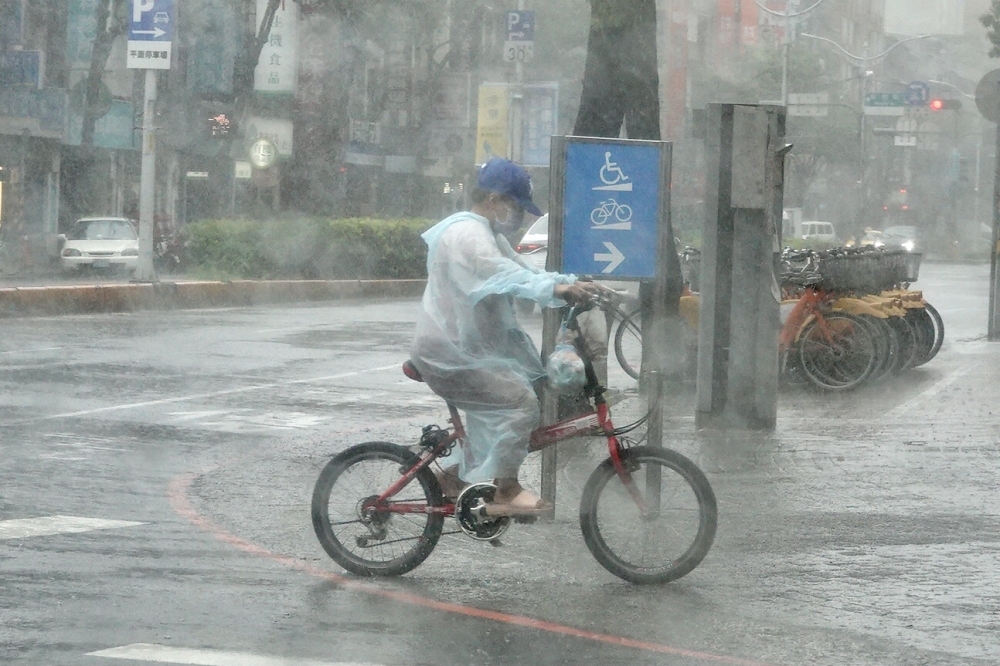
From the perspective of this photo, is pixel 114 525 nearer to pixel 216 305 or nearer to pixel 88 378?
pixel 88 378

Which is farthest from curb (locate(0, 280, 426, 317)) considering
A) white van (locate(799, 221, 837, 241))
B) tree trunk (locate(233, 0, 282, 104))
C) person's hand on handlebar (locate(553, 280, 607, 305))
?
white van (locate(799, 221, 837, 241))

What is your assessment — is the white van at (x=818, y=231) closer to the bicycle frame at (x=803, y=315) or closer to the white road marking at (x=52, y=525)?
the bicycle frame at (x=803, y=315)

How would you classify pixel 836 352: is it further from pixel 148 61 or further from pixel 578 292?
pixel 148 61

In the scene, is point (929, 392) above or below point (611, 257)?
below

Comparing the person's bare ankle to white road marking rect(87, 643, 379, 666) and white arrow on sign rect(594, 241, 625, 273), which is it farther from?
white arrow on sign rect(594, 241, 625, 273)

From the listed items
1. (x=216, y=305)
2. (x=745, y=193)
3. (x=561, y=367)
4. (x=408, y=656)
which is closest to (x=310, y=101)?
(x=745, y=193)

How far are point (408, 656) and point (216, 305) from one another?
15890 mm

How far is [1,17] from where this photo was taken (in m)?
13.8

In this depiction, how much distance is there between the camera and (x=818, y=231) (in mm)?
39719

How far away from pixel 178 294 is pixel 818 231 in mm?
23329

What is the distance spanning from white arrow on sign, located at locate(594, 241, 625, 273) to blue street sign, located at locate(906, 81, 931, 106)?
133 cm

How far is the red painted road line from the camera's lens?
4301 mm

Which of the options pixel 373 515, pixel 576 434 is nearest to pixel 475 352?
pixel 576 434

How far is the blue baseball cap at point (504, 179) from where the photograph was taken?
201 inches
